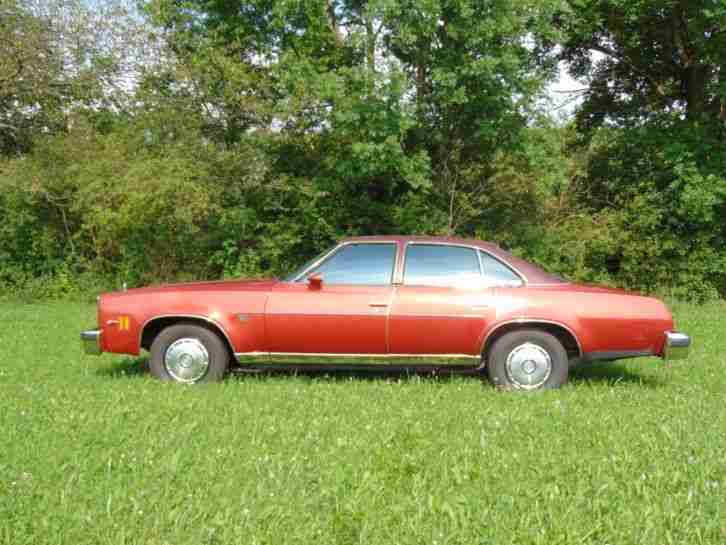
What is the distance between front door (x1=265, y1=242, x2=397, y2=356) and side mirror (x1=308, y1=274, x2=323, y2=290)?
0.03 ft

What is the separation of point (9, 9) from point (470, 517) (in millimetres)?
18144

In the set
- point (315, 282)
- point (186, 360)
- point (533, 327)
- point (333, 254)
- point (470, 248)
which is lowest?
point (186, 360)

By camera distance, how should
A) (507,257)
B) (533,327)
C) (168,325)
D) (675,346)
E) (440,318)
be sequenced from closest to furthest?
(675,346) < (440,318) < (533,327) < (507,257) < (168,325)

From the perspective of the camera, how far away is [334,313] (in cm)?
652

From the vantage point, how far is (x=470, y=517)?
3.45m

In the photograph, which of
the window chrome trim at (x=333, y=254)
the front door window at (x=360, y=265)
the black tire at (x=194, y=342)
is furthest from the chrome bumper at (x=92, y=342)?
the front door window at (x=360, y=265)

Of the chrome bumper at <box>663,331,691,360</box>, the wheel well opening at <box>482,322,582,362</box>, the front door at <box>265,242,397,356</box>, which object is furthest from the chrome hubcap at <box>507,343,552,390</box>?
the front door at <box>265,242,397,356</box>

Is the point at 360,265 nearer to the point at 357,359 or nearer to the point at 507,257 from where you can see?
the point at 357,359

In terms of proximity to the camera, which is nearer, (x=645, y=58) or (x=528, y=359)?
(x=528, y=359)

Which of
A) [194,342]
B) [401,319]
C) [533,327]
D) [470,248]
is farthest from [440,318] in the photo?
[194,342]

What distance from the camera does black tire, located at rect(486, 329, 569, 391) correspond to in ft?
21.2

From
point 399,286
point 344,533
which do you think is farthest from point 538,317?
point 344,533

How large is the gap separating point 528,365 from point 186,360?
3317 mm

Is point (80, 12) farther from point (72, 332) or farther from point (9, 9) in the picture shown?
point (72, 332)
